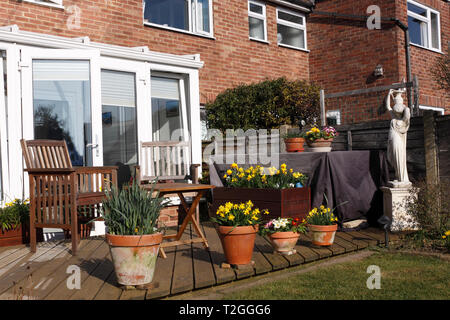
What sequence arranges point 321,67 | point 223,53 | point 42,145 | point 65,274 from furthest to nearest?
point 321,67, point 223,53, point 42,145, point 65,274

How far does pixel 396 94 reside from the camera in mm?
5441

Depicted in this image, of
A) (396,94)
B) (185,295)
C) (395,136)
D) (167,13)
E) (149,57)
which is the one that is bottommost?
(185,295)

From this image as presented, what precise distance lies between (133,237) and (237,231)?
0.87m

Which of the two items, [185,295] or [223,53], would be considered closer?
[185,295]

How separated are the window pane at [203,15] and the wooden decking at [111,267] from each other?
220 inches

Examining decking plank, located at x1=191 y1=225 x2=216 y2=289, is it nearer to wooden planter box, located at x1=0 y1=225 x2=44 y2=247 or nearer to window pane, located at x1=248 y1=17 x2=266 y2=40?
wooden planter box, located at x1=0 y1=225 x2=44 y2=247

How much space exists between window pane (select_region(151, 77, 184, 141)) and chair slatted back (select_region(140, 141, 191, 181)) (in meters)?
0.46

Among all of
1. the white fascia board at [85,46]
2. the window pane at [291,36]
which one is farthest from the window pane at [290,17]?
the white fascia board at [85,46]

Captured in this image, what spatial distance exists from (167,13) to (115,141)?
3.87 metres

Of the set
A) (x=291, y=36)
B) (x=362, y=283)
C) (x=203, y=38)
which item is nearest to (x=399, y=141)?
(x=362, y=283)

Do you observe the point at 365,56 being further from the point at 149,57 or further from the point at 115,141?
the point at 115,141

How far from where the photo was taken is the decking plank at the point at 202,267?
3.19m
